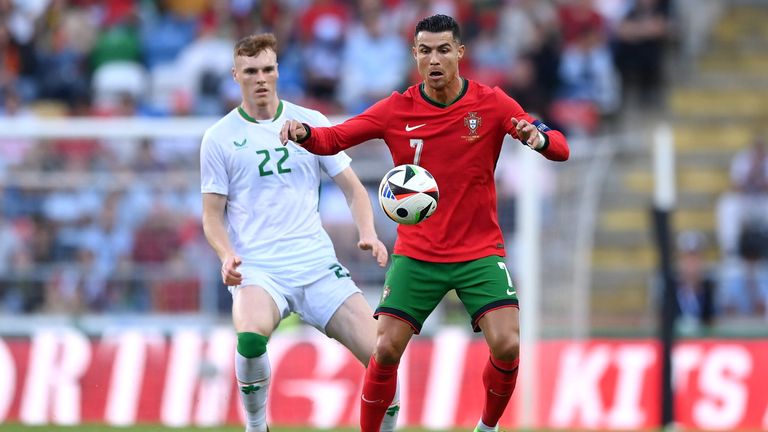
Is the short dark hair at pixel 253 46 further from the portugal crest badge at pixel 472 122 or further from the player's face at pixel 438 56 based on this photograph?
the portugal crest badge at pixel 472 122

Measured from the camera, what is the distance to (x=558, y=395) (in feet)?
51.5

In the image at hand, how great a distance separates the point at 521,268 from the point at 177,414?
3.77 metres

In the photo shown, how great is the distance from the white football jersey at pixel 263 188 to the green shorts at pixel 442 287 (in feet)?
2.65

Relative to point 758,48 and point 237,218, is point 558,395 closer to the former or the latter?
point 237,218

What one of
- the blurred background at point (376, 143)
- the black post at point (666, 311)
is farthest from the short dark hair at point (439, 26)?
the blurred background at point (376, 143)

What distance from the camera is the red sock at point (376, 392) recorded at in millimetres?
9320

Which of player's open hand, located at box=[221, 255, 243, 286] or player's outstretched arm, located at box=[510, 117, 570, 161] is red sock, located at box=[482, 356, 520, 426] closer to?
player's outstretched arm, located at box=[510, 117, 570, 161]

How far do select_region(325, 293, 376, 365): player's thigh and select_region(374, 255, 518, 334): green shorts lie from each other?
401 mm

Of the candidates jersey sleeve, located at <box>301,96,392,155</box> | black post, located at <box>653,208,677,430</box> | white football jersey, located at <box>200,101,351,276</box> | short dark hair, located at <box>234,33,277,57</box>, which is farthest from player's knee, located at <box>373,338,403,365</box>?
black post, located at <box>653,208,677,430</box>

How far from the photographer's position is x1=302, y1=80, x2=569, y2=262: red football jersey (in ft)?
30.3

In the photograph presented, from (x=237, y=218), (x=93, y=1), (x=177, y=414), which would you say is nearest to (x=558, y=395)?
(x=177, y=414)

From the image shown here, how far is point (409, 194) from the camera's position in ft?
29.3

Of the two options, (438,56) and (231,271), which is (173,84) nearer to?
(231,271)

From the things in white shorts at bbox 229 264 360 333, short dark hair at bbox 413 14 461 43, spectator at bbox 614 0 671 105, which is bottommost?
white shorts at bbox 229 264 360 333
